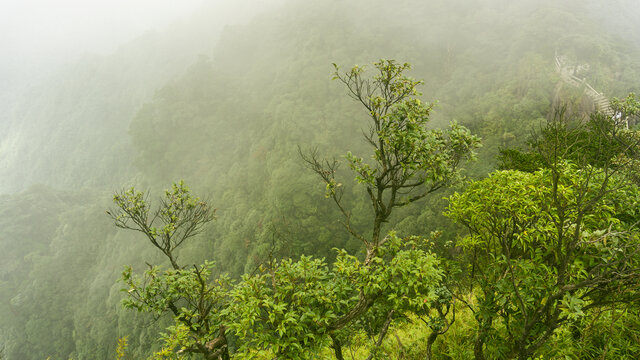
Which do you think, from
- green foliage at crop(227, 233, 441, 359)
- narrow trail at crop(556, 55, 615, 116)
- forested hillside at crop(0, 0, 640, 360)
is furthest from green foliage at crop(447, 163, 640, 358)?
narrow trail at crop(556, 55, 615, 116)

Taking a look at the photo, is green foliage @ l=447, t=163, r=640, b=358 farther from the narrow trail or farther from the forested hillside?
the narrow trail

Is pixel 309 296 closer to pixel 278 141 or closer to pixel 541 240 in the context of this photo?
pixel 541 240

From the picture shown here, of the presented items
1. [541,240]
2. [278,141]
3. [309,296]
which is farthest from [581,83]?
[278,141]

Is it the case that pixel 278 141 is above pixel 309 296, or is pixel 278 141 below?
above

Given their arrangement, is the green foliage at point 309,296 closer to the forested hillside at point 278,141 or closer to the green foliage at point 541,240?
the green foliage at point 541,240

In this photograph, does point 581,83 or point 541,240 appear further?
point 581,83

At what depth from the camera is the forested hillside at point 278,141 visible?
31109 millimetres

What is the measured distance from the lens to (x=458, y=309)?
9.85 m

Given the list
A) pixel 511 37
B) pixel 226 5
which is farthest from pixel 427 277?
pixel 226 5

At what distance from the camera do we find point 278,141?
1857 inches

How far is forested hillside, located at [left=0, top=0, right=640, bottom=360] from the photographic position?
31.1m

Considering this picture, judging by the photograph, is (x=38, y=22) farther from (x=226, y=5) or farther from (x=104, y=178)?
(x=104, y=178)

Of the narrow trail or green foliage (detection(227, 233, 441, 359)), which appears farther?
the narrow trail

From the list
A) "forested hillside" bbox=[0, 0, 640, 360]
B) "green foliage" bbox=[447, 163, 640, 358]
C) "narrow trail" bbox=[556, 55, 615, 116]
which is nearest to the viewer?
"green foliage" bbox=[447, 163, 640, 358]
